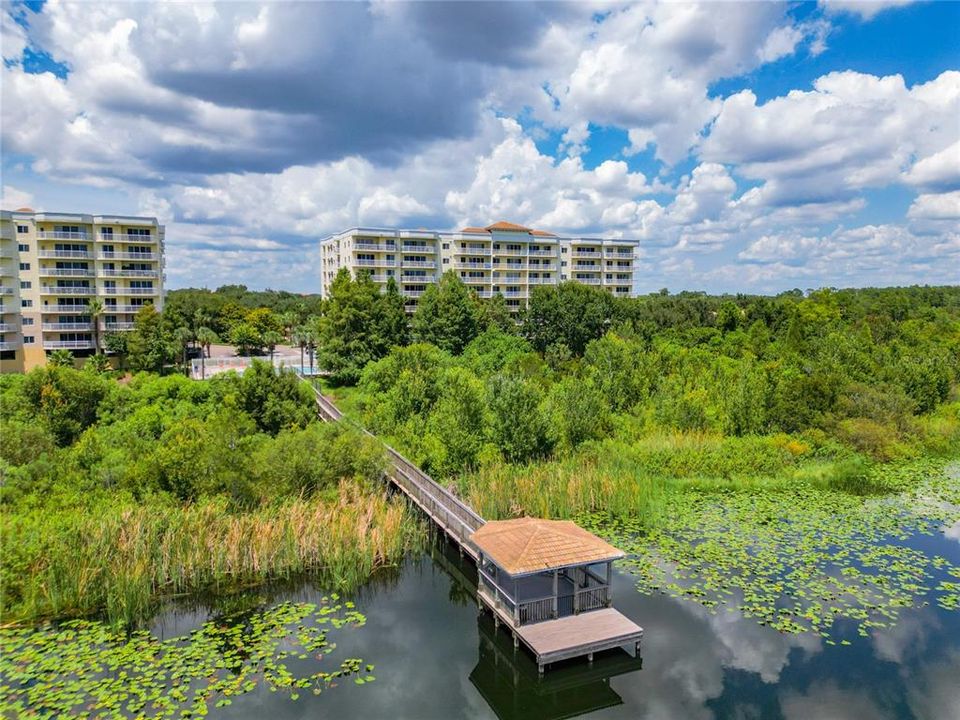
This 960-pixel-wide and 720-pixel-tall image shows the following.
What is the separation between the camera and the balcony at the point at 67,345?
46.8m

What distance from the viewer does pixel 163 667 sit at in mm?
12203

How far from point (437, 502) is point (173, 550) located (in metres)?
7.38

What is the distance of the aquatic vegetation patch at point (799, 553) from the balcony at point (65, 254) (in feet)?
154

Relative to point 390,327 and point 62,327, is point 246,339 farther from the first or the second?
point 390,327

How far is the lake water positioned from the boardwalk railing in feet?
8.73

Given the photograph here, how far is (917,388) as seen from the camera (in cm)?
3177

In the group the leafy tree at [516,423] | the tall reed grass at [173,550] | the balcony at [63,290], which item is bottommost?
the tall reed grass at [173,550]

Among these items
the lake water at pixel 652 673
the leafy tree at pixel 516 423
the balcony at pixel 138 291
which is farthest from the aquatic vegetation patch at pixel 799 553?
the balcony at pixel 138 291

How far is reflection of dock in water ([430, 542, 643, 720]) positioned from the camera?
38.7 ft

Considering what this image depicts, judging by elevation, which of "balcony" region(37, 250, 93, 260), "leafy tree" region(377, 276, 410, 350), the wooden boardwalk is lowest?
the wooden boardwalk

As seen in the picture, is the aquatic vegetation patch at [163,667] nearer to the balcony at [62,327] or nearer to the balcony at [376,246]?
the balcony at [62,327]

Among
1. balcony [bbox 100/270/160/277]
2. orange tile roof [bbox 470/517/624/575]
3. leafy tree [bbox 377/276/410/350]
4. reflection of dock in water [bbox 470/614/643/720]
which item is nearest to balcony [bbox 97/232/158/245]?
balcony [bbox 100/270/160/277]

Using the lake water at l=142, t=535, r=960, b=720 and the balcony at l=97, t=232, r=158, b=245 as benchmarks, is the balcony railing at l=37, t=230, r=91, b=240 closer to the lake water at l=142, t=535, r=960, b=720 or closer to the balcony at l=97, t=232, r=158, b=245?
the balcony at l=97, t=232, r=158, b=245

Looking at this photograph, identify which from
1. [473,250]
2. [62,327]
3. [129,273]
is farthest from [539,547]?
[473,250]
